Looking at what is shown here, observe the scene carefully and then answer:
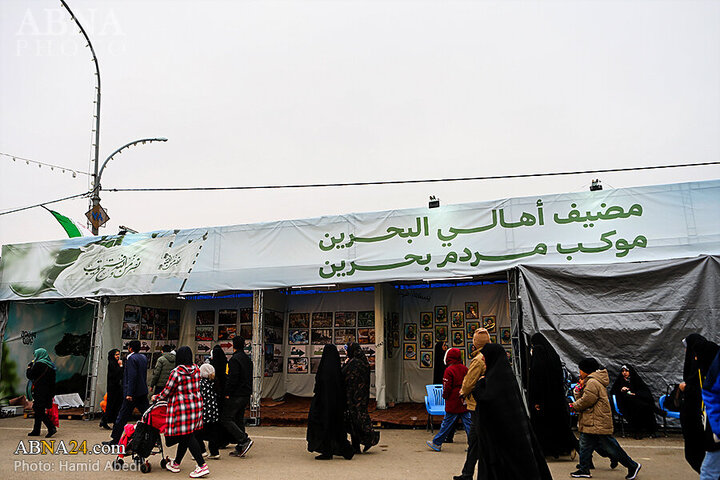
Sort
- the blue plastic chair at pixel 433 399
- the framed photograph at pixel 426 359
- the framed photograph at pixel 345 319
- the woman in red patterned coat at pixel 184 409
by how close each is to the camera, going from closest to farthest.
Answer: the woman in red patterned coat at pixel 184 409 → the blue plastic chair at pixel 433 399 → the framed photograph at pixel 426 359 → the framed photograph at pixel 345 319

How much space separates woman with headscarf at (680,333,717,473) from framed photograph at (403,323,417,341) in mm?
7545

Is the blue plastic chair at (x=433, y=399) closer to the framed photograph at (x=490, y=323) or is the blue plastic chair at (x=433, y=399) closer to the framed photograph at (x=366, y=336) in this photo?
the framed photograph at (x=490, y=323)

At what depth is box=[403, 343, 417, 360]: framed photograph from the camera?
11.9m

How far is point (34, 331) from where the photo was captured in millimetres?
12648

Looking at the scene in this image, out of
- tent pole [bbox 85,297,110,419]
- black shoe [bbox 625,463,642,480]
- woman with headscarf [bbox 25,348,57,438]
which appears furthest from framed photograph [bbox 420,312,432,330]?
woman with headscarf [bbox 25,348,57,438]

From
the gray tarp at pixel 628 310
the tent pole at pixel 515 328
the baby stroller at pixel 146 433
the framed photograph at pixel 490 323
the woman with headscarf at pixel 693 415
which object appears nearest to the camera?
the woman with headscarf at pixel 693 415

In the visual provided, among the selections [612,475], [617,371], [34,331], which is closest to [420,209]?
[617,371]

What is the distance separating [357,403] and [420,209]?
388 cm

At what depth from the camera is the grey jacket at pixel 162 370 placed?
8.69m

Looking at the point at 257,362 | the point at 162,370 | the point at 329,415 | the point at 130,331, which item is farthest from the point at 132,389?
the point at 130,331

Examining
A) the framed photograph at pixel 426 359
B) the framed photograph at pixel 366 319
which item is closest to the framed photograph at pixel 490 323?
the framed photograph at pixel 426 359

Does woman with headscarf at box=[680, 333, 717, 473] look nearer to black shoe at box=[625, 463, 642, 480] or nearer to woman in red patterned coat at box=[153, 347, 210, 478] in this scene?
black shoe at box=[625, 463, 642, 480]

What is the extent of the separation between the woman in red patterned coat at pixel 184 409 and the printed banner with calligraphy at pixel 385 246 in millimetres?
4259

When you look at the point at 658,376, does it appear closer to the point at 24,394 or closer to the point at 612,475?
the point at 612,475
